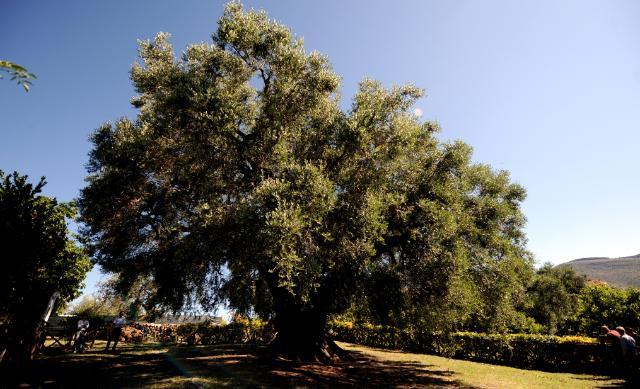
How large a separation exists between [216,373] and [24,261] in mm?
9731

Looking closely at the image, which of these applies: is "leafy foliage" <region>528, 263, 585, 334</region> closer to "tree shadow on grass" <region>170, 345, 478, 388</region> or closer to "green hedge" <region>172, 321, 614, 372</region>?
"green hedge" <region>172, 321, 614, 372</region>

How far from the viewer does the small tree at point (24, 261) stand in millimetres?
12343

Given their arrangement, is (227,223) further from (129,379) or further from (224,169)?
(129,379)

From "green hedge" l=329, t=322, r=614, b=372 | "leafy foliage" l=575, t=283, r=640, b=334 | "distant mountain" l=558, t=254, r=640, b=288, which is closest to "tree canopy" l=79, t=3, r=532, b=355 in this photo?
"green hedge" l=329, t=322, r=614, b=372

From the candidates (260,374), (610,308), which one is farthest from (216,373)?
(610,308)

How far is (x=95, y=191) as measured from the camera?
20.1 metres

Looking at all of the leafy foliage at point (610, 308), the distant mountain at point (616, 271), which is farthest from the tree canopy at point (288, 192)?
the distant mountain at point (616, 271)

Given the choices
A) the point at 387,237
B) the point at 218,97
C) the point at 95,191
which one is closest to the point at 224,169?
the point at 218,97

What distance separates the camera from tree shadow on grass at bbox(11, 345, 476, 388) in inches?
554

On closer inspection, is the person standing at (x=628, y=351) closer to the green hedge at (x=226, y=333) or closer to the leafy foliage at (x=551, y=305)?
the green hedge at (x=226, y=333)

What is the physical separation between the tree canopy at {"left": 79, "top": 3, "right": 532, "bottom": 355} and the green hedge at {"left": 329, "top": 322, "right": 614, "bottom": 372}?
6.32 metres

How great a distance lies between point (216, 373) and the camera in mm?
16641

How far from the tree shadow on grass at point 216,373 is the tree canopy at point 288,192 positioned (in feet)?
10.8

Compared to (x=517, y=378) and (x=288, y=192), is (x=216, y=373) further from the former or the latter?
(x=517, y=378)
